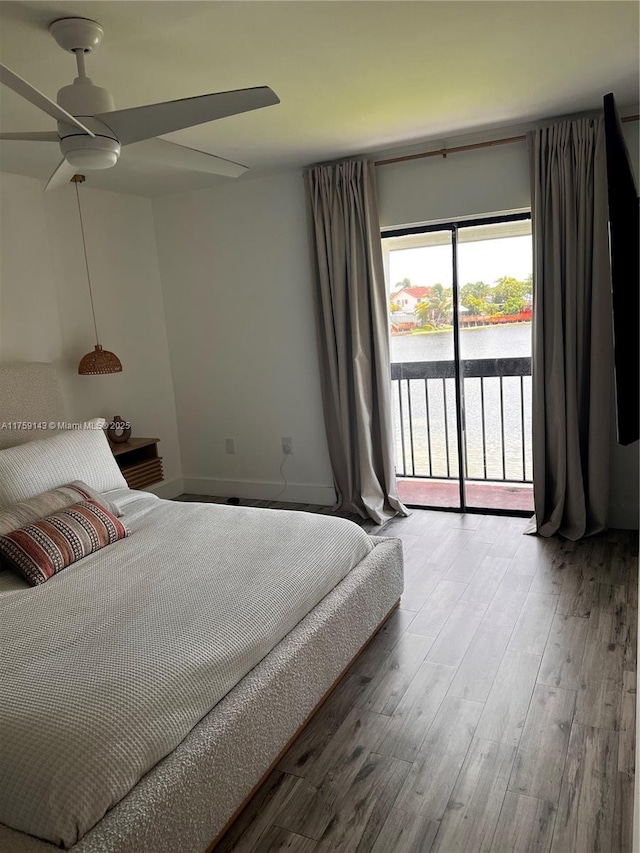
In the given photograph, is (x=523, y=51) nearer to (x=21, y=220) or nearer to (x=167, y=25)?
(x=167, y=25)

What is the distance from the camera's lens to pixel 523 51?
100 inches

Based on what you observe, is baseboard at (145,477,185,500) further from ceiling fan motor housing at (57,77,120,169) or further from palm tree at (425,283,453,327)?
ceiling fan motor housing at (57,77,120,169)

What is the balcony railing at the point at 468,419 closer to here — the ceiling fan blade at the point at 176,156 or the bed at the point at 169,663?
the bed at the point at 169,663

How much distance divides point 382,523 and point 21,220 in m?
3.02

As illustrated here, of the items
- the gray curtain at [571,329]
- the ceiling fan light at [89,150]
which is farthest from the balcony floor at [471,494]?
the ceiling fan light at [89,150]

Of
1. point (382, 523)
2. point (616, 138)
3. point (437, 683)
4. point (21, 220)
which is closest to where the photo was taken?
point (616, 138)

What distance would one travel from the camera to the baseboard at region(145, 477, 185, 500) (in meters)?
5.05

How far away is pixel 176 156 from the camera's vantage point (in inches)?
97.5

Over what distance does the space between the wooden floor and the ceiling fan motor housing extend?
2.11 m

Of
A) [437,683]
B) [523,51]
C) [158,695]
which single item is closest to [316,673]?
[437,683]

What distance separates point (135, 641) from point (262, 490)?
3112mm

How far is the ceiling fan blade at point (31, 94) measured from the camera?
155 cm

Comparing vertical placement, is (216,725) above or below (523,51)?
below

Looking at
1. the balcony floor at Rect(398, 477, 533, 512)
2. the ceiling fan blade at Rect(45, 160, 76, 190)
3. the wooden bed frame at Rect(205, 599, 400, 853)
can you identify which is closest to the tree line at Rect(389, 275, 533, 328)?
the balcony floor at Rect(398, 477, 533, 512)
